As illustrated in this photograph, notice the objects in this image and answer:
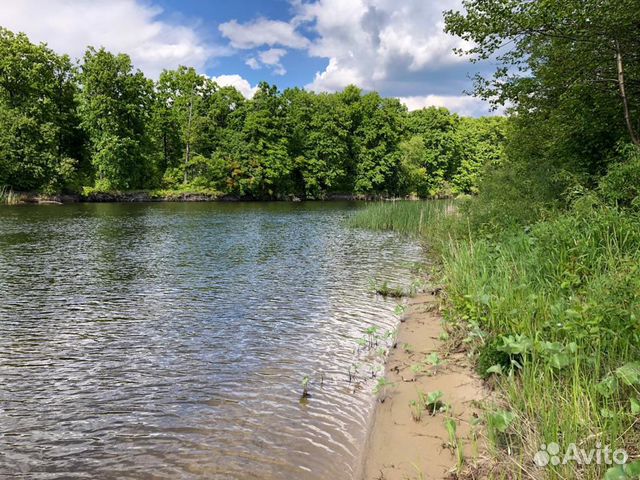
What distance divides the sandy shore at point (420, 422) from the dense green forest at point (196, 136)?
3569 centimetres

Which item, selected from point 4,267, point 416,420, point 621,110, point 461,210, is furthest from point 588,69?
point 4,267

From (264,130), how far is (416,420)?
169 ft

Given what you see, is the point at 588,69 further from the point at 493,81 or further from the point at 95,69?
the point at 95,69

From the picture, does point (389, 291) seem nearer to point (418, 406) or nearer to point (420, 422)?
point (418, 406)

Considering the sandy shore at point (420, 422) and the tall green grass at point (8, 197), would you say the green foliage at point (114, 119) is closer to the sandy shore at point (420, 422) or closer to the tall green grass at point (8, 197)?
the tall green grass at point (8, 197)

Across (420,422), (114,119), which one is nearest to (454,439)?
(420,422)

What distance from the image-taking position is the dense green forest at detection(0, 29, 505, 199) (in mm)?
43094

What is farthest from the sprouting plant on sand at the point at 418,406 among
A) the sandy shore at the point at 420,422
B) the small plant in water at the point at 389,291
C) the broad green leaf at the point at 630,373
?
the small plant in water at the point at 389,291

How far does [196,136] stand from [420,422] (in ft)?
176

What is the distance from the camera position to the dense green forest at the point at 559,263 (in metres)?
3.04

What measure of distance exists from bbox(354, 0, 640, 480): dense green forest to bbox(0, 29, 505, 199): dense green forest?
89.2ft

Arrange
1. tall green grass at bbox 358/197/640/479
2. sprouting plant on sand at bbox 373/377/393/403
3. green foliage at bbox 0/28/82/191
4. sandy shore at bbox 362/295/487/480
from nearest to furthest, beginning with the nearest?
tall green grass at bbox 358/197/640/479
sandy shore at bbox 362/295/487/480
sprouting plant on sand at bbox 373/377/393/403
green foliage at bbox 0/28/82/191

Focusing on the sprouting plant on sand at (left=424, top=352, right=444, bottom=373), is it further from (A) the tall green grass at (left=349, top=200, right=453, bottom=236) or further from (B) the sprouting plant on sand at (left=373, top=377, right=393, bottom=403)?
(A) the tall green grass at (left=349, top=200, right=453, bottom=236)

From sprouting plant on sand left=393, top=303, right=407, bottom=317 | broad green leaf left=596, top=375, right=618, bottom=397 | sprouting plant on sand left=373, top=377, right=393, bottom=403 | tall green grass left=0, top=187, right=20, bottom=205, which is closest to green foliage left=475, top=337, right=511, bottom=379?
sprouting plant on sand left=373, top=377, right=393, bottom=403
